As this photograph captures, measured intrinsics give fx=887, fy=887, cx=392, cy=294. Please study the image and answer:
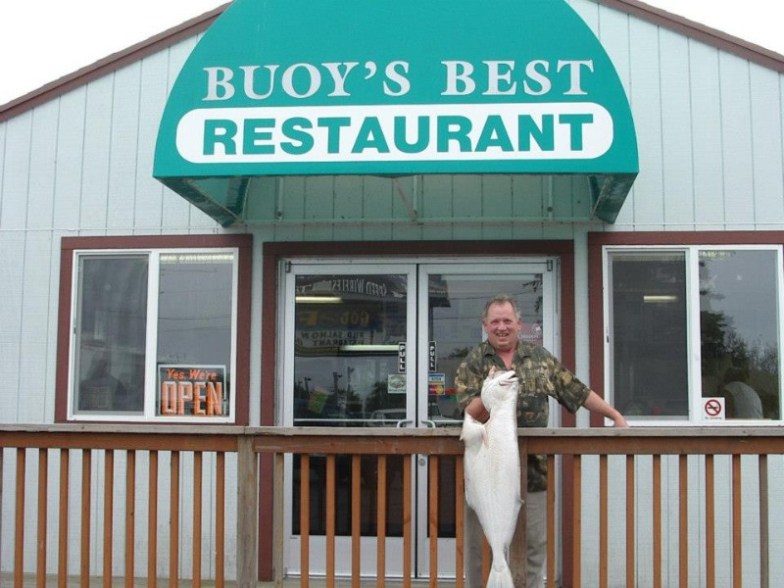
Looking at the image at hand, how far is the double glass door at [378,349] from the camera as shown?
6.17m

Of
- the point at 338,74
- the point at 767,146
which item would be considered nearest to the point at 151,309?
the point at 338,74

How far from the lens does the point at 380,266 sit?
6.27 m

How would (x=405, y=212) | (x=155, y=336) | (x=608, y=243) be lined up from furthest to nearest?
1. (x=155, y=336)
2. (x=405, y=212)
3. (x=608, y=243)

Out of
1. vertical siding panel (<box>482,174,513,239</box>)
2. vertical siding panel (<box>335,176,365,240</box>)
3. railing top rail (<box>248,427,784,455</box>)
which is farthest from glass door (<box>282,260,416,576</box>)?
railing top rail (<box>248,427,784,455</box>)

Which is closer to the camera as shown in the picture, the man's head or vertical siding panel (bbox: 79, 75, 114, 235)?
the man's head

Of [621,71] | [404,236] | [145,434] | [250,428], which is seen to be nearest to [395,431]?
[250,428]

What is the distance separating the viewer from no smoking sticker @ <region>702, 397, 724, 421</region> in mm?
5996

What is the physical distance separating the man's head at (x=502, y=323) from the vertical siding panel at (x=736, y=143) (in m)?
2.63

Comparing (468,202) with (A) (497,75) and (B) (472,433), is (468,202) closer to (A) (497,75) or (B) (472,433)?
(A) (497,75)

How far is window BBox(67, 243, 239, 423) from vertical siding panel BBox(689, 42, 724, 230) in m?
3.29

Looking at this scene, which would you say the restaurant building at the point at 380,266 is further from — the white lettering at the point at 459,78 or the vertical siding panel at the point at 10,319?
the white lettering at the point at 459,78

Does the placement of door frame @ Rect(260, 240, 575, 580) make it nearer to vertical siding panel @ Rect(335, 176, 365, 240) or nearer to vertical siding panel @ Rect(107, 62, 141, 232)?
vertical siding panel @ Rect(335, 176, 365, 240)

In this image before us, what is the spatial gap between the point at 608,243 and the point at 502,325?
7.28 feet

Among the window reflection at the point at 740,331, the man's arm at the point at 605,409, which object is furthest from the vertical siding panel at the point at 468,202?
the man's arm at the point at 605,409
